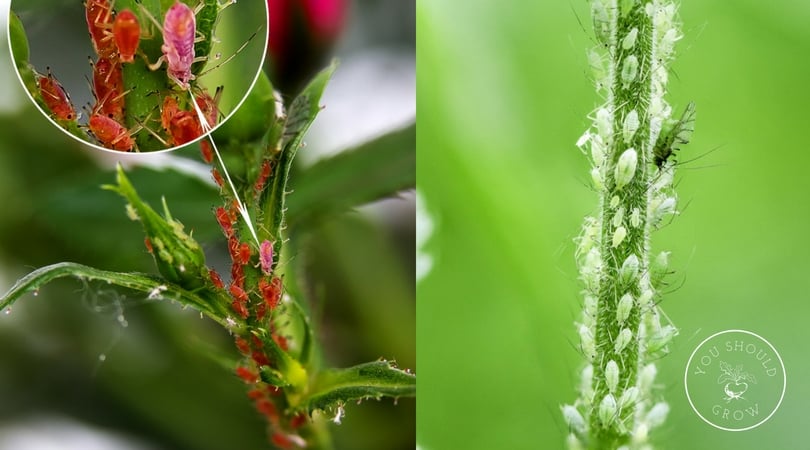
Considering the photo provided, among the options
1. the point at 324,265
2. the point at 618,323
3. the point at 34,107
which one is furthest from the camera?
the point at 324,265

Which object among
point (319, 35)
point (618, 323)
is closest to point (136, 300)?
point (319, 35)

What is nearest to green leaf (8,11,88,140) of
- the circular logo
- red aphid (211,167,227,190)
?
red aphid (211,167,227,190)

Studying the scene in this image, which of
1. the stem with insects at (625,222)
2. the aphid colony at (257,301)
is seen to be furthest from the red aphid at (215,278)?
the stem with insects at (625,222)

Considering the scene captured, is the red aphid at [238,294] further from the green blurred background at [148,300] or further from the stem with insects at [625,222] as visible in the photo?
the stem with insects at [625,222]

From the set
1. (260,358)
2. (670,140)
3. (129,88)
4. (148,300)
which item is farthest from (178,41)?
(670,140)

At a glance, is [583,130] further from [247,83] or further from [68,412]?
[68,412]

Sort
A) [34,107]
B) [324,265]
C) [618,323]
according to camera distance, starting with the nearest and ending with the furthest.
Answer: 1. [618,323]
2. [34,107]
3. [324,265]

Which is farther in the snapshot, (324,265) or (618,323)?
(324,265)
